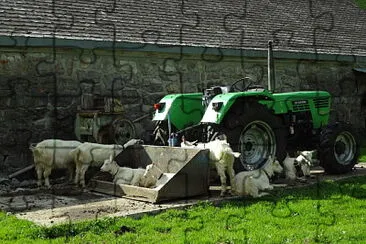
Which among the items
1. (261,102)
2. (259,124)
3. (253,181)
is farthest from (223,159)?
(261,102)

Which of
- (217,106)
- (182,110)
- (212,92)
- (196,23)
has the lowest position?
(182,110)

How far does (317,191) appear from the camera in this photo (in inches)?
298

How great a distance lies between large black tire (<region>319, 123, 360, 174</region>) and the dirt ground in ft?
3.11

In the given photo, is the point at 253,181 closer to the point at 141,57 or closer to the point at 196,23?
the point at 141,57

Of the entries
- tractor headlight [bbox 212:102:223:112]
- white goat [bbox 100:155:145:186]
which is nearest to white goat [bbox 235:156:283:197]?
tractor headlight [bbox 212:102:223:112]

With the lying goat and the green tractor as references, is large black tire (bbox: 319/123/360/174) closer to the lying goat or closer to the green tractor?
the green tractor

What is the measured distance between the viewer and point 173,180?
702 centimetres

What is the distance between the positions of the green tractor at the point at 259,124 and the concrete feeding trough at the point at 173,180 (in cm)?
56

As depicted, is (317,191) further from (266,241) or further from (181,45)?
(181,45)

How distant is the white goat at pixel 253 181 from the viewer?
7.16 m

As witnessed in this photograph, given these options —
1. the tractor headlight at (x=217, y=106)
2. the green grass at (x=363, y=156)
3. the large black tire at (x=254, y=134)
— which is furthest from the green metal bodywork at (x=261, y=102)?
the green grass at (x=363, y=156)

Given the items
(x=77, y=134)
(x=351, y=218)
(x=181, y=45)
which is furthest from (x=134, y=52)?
(x=351, y=218)

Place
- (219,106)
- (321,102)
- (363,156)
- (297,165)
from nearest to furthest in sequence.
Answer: (219,106) < (297,165) < (321,102) < (363,156)

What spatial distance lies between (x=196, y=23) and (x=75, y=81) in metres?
3.69
